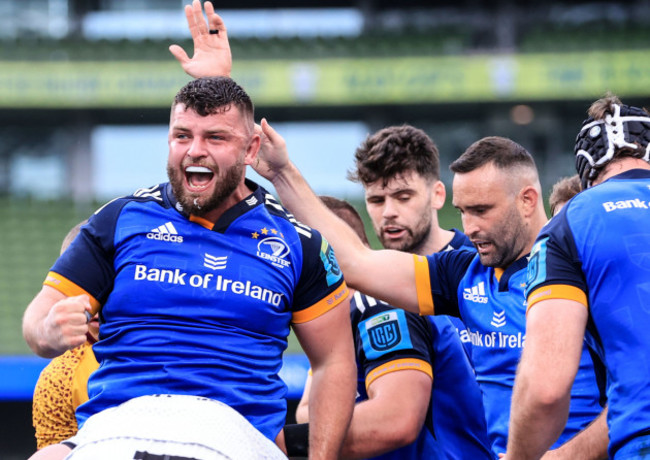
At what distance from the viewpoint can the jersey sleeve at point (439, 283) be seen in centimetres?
371

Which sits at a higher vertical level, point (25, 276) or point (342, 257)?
point (342, 257)

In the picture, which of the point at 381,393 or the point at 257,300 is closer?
the point at 257,300

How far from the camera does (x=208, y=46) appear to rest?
146 inches

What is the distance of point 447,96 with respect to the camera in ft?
58.1

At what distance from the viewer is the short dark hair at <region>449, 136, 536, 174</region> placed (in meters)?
3.81

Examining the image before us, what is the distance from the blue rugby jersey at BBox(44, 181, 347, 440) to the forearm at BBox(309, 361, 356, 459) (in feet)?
0.49

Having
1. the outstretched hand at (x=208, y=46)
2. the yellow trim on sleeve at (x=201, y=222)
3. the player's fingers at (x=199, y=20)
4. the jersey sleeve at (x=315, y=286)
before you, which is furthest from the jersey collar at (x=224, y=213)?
the player's fingers at (x=199, y=20)

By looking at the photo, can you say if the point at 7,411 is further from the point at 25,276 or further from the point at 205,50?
the point at 205,50

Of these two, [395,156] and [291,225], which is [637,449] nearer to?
[291,225]

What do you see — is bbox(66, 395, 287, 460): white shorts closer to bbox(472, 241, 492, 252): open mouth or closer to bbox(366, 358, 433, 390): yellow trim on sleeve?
bbox(366, 358, 433, 390): yellow trim on sleeve

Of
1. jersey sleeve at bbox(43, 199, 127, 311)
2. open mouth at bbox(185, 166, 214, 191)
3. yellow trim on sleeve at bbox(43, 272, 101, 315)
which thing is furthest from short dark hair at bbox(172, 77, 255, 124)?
yellow trim on sleeve at bbox(43, 272, 101, 315)

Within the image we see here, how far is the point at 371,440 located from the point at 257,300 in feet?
3.06

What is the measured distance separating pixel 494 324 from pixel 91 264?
1604 mm

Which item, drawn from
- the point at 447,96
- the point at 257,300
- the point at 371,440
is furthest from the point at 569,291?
the point at 447,96
